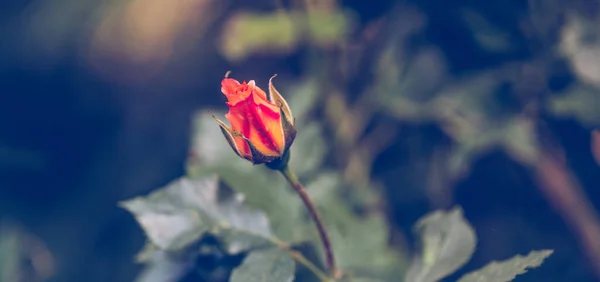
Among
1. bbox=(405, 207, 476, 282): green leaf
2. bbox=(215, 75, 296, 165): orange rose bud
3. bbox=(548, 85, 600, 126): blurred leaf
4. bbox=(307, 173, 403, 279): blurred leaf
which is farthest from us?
bbox=(548, 85, 600, 126): blurred leaf

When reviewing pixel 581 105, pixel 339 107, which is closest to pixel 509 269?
pixel 581 105

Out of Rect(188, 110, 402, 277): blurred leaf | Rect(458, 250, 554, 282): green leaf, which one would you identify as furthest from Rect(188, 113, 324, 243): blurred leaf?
Rect(458, 250, 554, 282): green leaf

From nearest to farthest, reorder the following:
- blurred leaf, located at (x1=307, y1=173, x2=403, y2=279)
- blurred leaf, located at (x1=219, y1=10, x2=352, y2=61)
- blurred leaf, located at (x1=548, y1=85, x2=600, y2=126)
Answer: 1. blurred leaf, located at (x1=307, y1=173, x2=403, y2=279)
2. blurred leaf, located at (x1=548, y1=85, x2=600, y2=126)
3. blurred leaf, located at (x1=219, y1=10, x2=352, y2=61)

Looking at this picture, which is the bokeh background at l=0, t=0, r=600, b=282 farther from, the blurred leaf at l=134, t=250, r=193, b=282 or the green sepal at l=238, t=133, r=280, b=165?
the green sepal at l=238, t=133, r=280, b=165

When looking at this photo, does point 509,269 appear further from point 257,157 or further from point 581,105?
point 581,105

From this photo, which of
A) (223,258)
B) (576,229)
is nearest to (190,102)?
(223,258)

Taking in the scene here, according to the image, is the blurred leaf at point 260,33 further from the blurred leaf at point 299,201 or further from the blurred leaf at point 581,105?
the blurred leaf at point 581,105

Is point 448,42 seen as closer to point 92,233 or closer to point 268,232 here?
point 268,232
